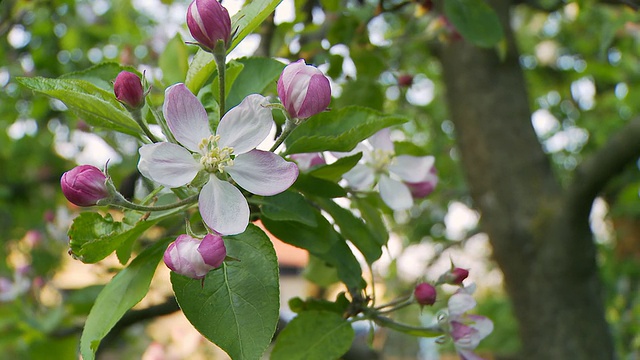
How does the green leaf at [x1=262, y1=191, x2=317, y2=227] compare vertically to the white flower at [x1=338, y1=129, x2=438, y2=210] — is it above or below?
below

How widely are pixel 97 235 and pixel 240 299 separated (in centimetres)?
19

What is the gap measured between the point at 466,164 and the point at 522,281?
1.70ft

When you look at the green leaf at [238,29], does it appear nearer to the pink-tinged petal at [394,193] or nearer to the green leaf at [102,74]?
→ the green leaf at [102,74]

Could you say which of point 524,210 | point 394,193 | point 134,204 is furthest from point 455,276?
point 524,210

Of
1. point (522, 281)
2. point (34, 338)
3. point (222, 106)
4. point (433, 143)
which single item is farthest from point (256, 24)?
point (433, 143)

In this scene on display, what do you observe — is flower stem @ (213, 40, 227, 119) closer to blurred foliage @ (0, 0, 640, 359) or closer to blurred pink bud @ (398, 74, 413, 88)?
blurred foliage @ (0, 0, 640, 359)

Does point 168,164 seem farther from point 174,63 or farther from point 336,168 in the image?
point 174,63

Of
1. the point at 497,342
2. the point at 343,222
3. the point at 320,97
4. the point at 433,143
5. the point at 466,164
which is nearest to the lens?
the point at 320,97

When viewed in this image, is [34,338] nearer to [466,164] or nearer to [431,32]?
[431,32]

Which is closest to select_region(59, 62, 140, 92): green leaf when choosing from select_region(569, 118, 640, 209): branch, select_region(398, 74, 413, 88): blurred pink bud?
select_region(398, 74, 413, 88): blurred pink bud

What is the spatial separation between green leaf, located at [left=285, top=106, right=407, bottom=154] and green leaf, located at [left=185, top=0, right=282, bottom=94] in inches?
5.1

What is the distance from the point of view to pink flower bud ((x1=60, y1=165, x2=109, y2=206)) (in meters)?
0.69

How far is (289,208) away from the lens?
818 millimetres

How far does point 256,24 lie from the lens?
76 centimetres
